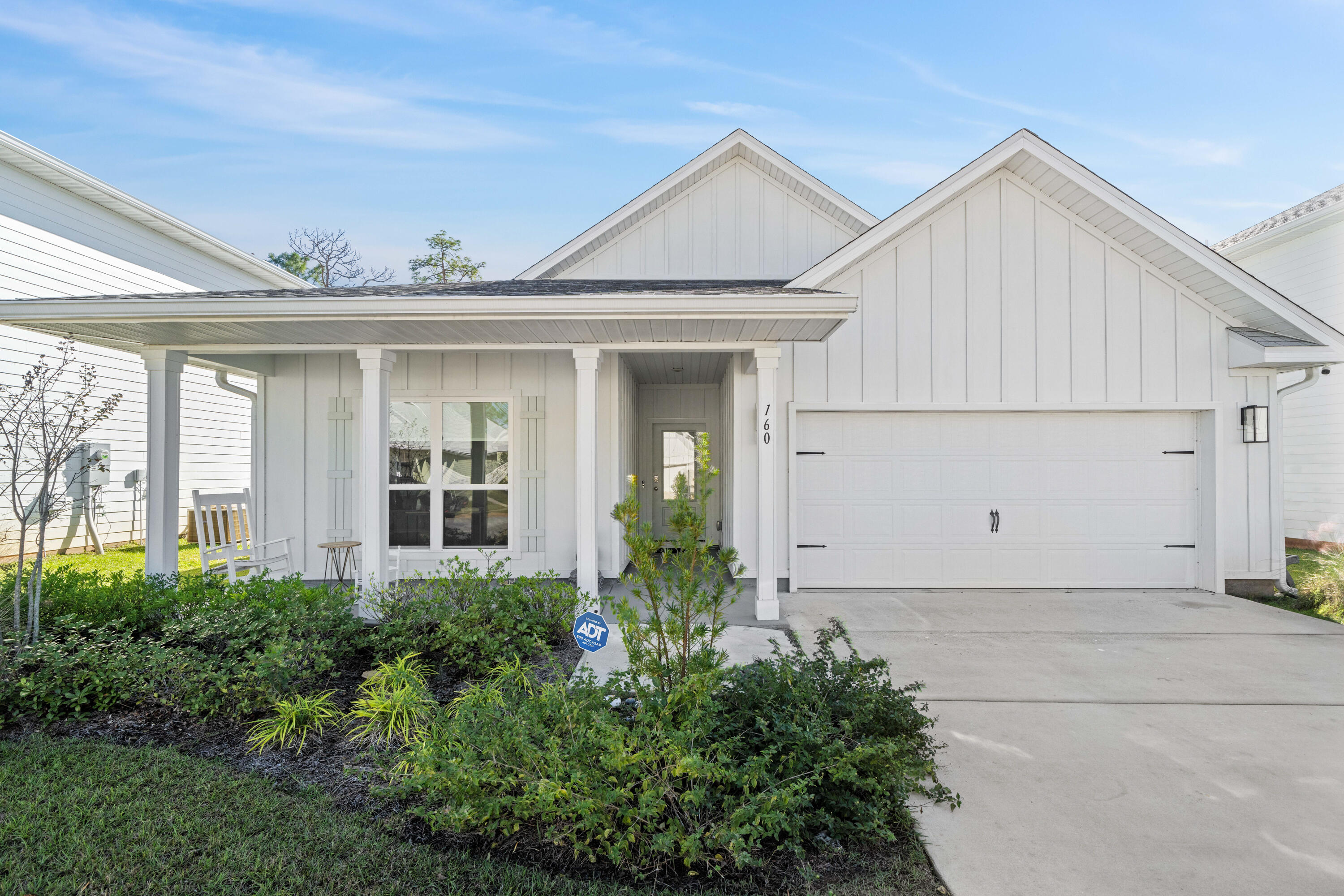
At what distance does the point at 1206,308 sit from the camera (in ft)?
23.4

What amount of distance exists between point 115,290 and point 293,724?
1081 centimetres

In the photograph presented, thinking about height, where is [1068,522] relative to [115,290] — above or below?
below

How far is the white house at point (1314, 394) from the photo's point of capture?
1032cm

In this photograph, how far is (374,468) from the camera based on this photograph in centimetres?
568

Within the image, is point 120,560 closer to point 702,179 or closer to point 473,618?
point 473,618

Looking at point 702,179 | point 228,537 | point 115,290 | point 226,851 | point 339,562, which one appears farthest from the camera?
point 115,290

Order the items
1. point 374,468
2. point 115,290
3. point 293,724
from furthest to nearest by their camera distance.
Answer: point 115,290 < point 374,468 < point 293,724

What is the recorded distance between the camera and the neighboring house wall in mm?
8891

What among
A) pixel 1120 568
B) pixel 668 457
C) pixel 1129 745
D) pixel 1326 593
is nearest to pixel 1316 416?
pixel 1326 593

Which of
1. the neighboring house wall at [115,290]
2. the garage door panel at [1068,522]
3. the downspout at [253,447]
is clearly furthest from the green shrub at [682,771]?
the neighboring house wall at [115,290]

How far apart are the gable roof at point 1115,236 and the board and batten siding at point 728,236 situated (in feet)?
7.21

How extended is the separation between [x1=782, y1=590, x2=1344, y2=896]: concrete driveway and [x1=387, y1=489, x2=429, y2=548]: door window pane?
13.4ft

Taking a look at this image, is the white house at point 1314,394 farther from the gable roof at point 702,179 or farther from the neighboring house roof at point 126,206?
the neighboring house roof at point 126,206

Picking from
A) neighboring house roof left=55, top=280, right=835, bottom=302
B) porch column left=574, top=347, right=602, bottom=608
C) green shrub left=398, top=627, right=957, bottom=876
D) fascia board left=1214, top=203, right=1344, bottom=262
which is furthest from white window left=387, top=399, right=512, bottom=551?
fascia board left=1214, top=203, right=1344, bottom=262
